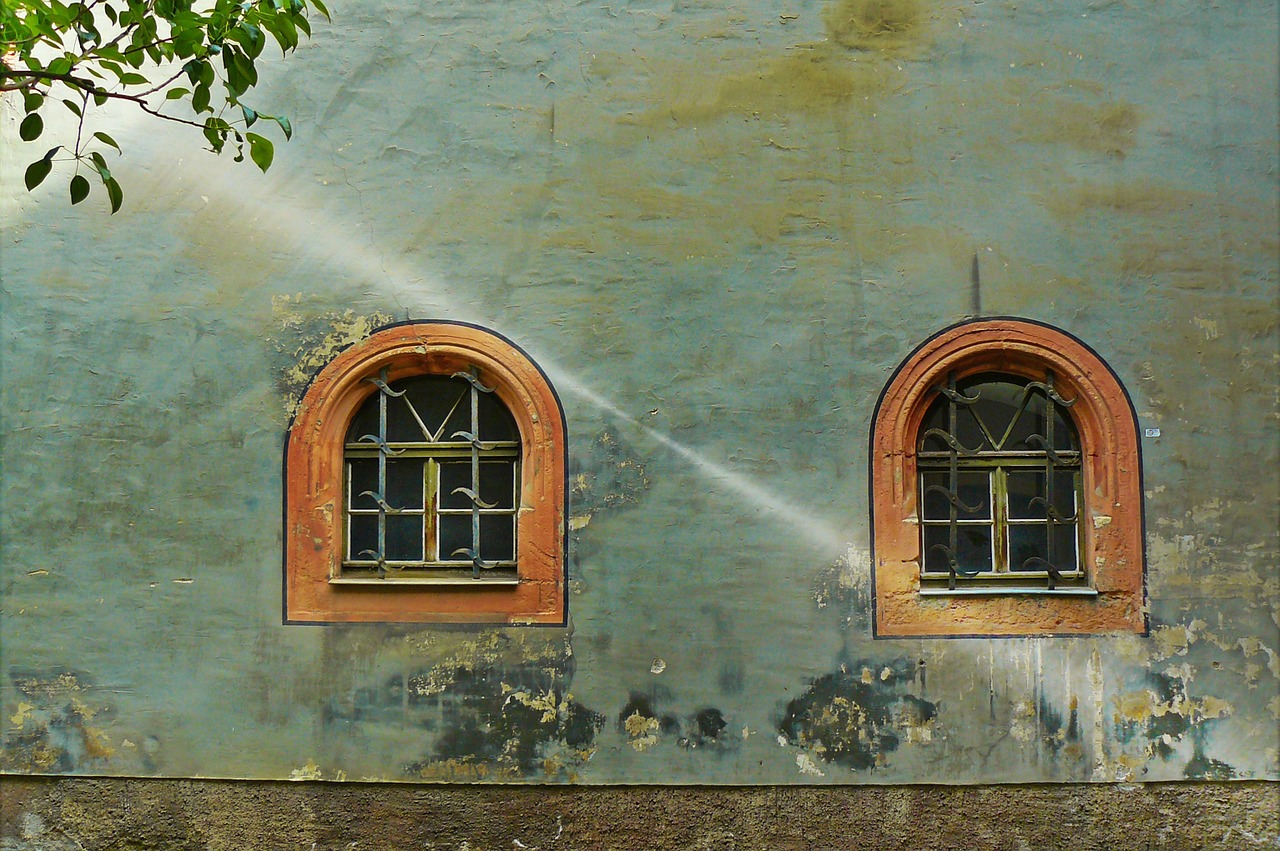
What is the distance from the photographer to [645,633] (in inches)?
199

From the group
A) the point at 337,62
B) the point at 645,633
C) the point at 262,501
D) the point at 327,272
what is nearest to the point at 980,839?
the point at 645,633

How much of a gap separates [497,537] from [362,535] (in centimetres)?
73

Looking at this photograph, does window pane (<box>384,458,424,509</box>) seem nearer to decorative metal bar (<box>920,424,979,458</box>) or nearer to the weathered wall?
the weathered wall

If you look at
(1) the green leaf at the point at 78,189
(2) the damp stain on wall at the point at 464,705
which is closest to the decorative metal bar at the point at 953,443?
(2) the damp stain on wall at the point at 464,705

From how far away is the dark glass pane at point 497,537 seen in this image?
522 cm

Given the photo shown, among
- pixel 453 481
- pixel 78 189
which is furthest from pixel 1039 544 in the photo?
pixel 78 189

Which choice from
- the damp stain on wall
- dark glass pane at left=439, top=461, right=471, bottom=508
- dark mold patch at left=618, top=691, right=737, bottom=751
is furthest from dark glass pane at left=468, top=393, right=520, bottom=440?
dark mold patch at left=618, top=691, right=737, bottom=751

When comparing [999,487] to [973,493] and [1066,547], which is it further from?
[1066,547]

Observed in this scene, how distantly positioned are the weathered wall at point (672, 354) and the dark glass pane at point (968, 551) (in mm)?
421

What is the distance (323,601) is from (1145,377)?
442cm

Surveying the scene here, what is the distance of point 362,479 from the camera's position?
5.25 metres

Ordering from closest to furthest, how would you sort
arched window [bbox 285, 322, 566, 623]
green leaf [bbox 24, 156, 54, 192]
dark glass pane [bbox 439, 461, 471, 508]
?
1. green leaf [bbox 24, 156, 54, 192]
2. arched window [bbox 285, 322, 566, 623]
3. dark glass pane [bbox 439, 461, 471, 508]

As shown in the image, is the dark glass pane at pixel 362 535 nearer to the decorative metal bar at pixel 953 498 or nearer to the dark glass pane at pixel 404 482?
the dark glass pane at pixel 404 482

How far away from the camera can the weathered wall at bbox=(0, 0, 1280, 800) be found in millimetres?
5020
